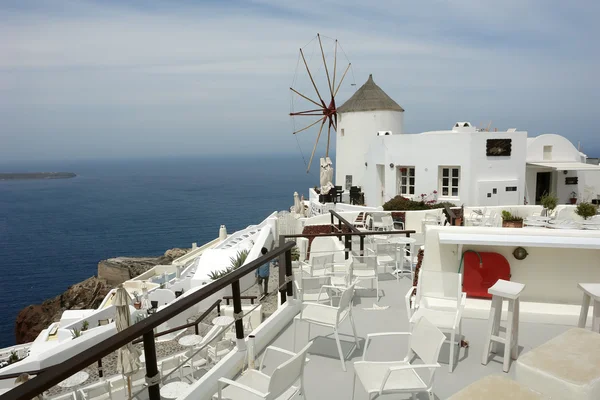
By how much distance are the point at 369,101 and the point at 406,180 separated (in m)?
9.83

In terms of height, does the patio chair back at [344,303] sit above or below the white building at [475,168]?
below

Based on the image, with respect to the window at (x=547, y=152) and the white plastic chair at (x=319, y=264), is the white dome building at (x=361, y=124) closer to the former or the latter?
the window at (x=547, y=152)

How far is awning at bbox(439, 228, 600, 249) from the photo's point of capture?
527cm

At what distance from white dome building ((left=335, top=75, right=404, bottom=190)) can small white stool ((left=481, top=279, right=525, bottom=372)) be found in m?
25.2

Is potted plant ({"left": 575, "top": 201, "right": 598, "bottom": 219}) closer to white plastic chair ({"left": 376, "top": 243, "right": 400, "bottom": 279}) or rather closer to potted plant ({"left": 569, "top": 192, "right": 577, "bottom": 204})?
white plastic chair ({"left": 376, "top": 243, "right": 400, "bottom": 279})

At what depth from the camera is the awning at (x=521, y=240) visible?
5270 millimetres

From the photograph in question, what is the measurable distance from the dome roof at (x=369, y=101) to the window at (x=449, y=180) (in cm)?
967

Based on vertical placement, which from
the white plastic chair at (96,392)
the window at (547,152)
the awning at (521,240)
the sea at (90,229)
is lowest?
the sea at (90,229)

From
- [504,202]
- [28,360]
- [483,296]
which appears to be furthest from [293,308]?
[504,202]

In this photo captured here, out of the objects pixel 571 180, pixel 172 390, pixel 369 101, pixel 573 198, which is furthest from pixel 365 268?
pixel 369 101

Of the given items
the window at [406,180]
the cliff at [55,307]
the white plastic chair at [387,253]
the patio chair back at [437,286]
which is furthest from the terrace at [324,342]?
the cliff at [55,307]

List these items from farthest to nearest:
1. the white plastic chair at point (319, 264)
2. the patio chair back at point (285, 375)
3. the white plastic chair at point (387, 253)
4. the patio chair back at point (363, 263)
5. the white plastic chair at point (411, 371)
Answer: the white plastic chair at point (387, 253), the patio chair back at point (363, 263), the white plastic chair at point (319, 264), the white plastic chair at point (411, 371), the patio chair back at point (285, 375)

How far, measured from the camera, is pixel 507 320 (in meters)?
4.47

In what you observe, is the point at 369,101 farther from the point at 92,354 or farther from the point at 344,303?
the point at 92,354
